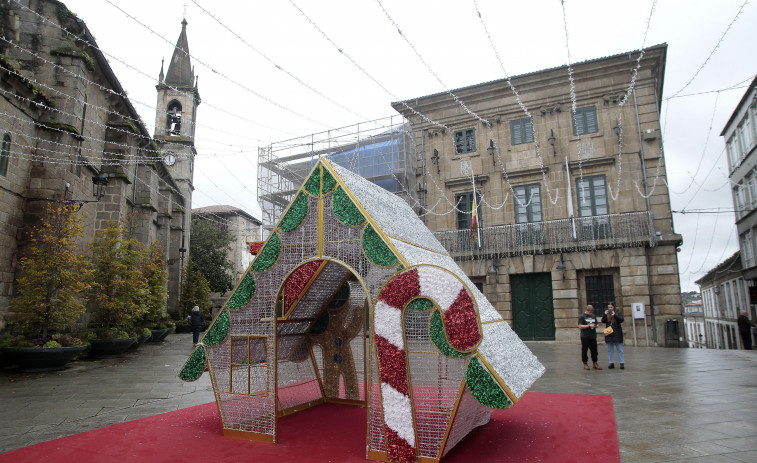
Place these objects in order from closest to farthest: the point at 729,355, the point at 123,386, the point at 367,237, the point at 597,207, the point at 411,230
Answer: the point at 367,237
the point at 411,230
the point at 123,386
the point at 729,355
the point at 597,207

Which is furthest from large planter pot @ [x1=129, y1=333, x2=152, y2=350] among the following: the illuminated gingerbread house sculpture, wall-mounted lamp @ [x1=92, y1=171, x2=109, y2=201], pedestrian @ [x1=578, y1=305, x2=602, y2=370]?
pedestrian @ [x1=578, y1=305, x2=602, y2=370]

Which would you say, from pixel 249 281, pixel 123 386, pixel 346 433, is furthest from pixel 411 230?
pixel 123 386

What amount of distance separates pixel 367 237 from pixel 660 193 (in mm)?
15693

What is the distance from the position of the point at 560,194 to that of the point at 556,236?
5.61 feet

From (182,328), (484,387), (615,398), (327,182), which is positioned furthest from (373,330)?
(182,328)

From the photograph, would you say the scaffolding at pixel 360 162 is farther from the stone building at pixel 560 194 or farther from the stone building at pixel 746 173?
the stone building at pixel 746 173

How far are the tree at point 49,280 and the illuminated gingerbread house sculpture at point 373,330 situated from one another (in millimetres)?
7223

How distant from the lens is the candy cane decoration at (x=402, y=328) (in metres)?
3.95

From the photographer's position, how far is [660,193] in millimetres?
16359

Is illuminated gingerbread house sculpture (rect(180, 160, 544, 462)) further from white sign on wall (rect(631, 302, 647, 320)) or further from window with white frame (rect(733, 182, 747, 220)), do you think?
window with white frame (rect(733, 182, 747, 220))

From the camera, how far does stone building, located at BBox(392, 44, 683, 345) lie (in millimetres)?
16172

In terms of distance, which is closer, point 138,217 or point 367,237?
point 367,237

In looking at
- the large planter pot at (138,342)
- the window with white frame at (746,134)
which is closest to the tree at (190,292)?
the large planter pot at (138,342)

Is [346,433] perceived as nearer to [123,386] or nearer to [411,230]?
[411,230]
